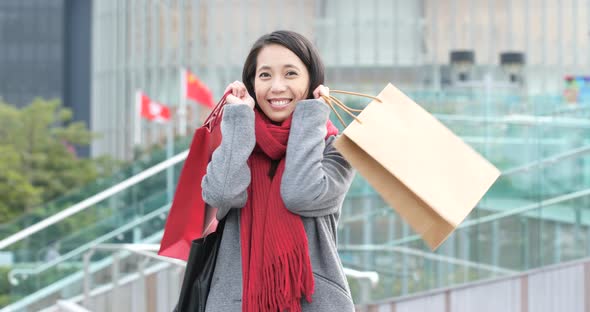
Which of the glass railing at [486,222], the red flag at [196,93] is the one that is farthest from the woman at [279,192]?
the red flag at [196,93]

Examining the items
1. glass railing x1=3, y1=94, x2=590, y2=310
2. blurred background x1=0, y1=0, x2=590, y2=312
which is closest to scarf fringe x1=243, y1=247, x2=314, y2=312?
blurred background x1=0, y1=0, x2=590, y2=312

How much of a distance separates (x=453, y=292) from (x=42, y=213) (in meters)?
5.09

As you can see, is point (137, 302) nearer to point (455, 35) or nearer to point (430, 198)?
point (430, 198)

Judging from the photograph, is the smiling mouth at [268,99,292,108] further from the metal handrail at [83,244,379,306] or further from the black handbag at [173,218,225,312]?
the metal handrail at [83,244,379,306]

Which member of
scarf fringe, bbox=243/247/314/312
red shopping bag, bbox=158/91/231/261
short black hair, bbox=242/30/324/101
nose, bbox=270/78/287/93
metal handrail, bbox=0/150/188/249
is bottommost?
metal handrail, bbox=0/150/188/249

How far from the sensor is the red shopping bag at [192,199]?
120 inches

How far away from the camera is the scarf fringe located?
8.91 feet

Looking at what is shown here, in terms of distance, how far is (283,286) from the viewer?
2.71 meters

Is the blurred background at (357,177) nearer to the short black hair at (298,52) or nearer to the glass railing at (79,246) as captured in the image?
the glass railing at (79,246)

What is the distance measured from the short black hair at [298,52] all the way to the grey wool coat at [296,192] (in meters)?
0.15

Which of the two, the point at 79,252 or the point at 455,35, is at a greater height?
the point at 455,35

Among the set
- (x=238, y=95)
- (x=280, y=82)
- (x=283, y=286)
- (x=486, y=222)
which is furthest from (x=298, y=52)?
(x=486, y=222)

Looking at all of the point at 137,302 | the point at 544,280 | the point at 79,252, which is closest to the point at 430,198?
the point at 137,302

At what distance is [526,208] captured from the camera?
742 centimetres
